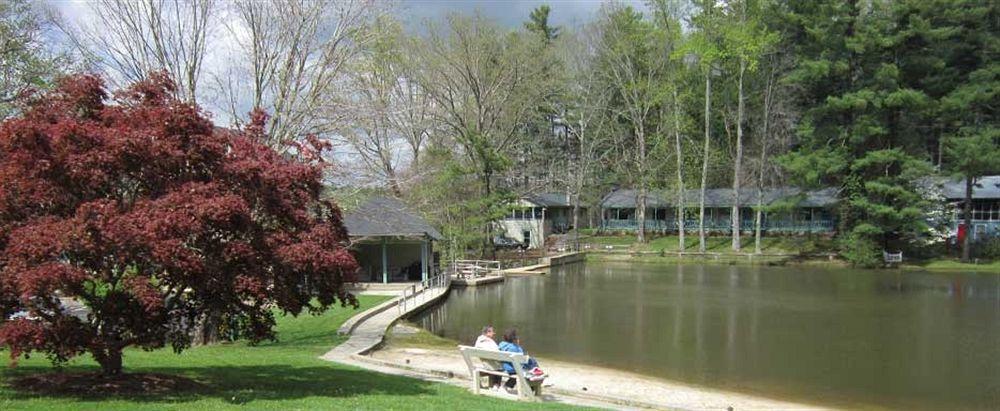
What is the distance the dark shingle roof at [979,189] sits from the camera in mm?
56062

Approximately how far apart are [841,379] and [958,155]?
38366 mm

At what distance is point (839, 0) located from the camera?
171 ft

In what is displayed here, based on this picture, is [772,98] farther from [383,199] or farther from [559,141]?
[383,199]

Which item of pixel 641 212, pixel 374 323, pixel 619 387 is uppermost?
pixel 641 212

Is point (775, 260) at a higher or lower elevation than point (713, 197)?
lower

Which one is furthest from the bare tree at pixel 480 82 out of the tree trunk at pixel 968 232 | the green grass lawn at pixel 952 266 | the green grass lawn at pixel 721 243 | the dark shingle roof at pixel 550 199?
the tree trunk at pixel 968 232

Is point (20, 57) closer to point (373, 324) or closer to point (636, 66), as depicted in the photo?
point (373, 324)

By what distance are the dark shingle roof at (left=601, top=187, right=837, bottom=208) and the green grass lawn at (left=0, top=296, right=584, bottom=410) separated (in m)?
51.4

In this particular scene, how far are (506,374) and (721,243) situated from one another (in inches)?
2096

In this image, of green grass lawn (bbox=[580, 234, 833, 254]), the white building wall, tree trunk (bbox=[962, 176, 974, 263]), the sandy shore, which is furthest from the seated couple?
the white building wall

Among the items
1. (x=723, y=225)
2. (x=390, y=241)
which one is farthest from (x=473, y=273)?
(x=723, y=225)

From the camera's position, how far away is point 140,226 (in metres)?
8.57

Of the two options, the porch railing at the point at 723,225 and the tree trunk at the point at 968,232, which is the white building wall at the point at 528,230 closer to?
the porch railing at the point at 723,225

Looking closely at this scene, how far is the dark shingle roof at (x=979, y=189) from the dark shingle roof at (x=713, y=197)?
28.5 ft
